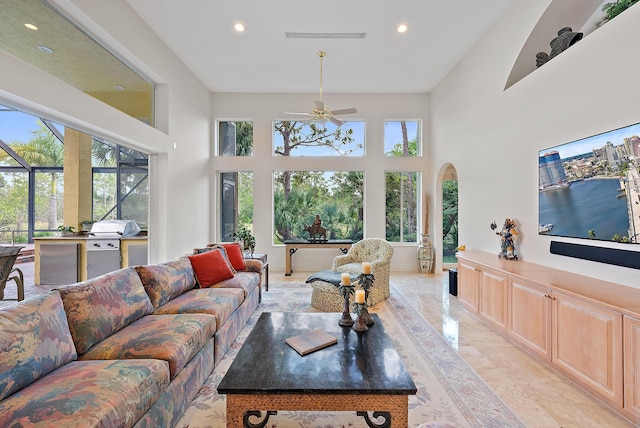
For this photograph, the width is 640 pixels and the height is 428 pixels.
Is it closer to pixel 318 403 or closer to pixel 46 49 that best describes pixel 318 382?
pixel 318 403

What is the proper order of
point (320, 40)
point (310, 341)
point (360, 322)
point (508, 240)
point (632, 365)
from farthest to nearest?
point (320, 40)
point (508, 240)
point (360, 322)
point (310, 341)
point (632, 365)

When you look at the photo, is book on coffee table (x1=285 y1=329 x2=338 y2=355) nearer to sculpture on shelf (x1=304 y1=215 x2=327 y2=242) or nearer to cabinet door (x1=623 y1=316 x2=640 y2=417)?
cabinet door (x1=623 y1=316 x2=640 y2=417)

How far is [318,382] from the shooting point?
1528 millimetres

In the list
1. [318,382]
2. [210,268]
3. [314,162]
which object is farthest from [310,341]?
[314,162]

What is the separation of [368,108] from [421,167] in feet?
5.85

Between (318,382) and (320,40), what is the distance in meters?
4.56

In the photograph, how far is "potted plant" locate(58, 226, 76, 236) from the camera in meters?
2.86

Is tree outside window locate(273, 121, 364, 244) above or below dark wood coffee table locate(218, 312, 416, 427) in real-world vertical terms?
above

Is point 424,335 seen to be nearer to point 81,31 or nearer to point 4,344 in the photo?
point 4,344

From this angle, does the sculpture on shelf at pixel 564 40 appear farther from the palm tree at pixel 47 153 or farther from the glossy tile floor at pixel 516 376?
the palm tree at pixel 47 153

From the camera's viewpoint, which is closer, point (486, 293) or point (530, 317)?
point (530, 317)

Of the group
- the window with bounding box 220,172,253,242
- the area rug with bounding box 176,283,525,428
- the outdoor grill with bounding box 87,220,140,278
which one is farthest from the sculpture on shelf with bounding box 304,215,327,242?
the outdoor grill with bounding box 87,220,140,278

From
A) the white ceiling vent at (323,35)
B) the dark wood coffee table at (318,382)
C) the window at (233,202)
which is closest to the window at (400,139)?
the white ceiling vent at (323,35)

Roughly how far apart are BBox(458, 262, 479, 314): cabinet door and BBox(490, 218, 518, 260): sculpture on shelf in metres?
0.44
